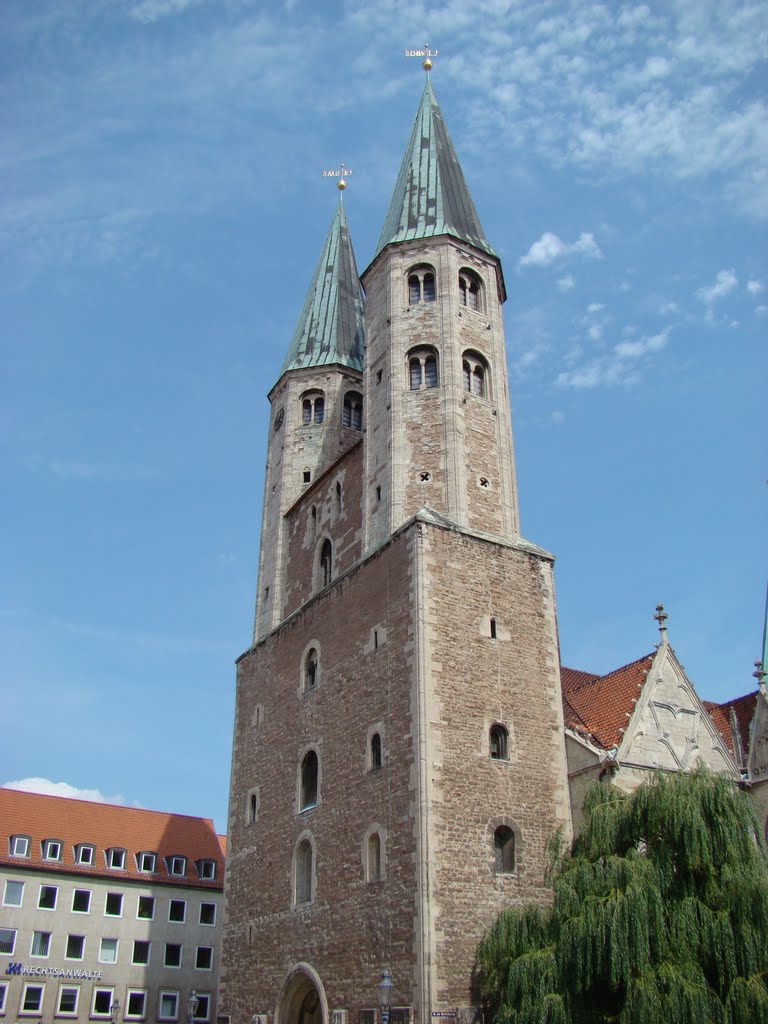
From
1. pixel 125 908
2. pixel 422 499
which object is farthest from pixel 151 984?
pixel 422 499

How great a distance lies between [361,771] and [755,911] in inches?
351

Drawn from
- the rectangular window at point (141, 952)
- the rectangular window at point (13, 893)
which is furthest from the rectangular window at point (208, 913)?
the rectangular window at point (13, 893)

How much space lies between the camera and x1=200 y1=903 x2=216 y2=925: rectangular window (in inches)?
1523

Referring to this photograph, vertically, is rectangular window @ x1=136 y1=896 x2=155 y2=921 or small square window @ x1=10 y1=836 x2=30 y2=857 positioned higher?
small square window @ x1=10 y1=836 x2=30 y2=857

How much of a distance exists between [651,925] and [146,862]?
27816 mm

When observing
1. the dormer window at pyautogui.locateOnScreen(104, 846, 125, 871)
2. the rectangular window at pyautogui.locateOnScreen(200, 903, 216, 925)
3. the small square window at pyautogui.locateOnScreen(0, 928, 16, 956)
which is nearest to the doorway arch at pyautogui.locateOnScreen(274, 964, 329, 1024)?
the small square window at pyautogui.locateOnScreen(0, 928, 16, 956)

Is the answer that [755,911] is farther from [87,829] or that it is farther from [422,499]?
[87,829]

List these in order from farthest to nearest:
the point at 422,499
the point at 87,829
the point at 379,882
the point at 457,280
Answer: the point at 87,829 < the point at 457,280 < the point at 422,499 < the point at 379,882

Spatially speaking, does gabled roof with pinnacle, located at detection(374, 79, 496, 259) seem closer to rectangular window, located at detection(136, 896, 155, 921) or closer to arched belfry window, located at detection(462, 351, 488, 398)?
arched belfry window, located at detection(462, 351, 488, 398)

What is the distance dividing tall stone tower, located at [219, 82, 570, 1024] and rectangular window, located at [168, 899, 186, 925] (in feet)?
42.6

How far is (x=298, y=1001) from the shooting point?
74.2 feet

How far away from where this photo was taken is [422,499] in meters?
24.8

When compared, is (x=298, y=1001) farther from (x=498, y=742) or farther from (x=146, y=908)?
(x=146, y=908)

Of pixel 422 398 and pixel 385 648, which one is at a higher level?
pixel 422 398
